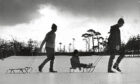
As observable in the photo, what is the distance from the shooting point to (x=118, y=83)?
8.02 metres

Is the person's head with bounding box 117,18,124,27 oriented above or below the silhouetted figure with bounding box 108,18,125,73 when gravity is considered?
above

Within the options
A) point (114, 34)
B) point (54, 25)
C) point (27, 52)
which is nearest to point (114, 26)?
point (114, 34)

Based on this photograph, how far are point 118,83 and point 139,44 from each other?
7818 centimetres

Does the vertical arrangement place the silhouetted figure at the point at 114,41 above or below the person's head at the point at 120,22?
below

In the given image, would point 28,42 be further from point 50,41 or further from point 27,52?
point 50,41

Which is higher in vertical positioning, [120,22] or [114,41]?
[120,22]

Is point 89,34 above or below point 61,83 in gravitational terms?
above

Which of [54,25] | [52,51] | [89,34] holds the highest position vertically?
[89,34]

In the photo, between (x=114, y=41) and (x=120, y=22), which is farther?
(x=114, y=41)

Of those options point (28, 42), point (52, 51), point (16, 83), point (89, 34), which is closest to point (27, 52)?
point (89, 34)

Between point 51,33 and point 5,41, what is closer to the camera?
point 51,33

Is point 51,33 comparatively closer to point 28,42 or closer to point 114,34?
point 114,34

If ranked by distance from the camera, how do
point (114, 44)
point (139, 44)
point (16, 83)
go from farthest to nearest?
1. point (139, 44)
2. point (114, 44)
3. point (16, 83)

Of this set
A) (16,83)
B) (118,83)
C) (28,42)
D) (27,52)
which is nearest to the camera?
(118,83)
